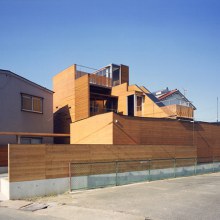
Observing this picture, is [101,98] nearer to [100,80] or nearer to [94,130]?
[100,80]

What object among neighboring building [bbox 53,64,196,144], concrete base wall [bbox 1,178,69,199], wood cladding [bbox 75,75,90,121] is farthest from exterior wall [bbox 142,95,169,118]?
concrete base wall [bbox 1,178,69,199]

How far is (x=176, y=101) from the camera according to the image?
957 inches

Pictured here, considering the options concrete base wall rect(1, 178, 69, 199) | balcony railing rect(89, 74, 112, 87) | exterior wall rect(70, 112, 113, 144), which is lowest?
concrete base wall rect(1, 178, 69, 199)

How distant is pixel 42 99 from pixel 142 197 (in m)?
15.6

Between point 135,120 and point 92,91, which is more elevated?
point 92,91

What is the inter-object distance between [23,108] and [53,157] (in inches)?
433

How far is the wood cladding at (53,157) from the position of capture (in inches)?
450

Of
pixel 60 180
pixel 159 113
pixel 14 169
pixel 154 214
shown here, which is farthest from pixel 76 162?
pixel 159 113

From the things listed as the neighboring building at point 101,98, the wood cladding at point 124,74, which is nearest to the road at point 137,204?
the neighboring building at point 101,98

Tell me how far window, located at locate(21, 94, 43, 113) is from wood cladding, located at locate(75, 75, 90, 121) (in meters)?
3.48

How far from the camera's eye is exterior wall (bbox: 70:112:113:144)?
16.7 metres

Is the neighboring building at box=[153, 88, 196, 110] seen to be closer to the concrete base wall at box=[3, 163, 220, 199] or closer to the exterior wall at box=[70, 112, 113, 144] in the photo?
the concrete base wall at box=[3, 163, 220, 199]

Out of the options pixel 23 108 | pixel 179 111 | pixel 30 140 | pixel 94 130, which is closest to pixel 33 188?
pixel 94 130

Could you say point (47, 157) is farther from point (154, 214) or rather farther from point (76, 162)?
point (154, 214)
